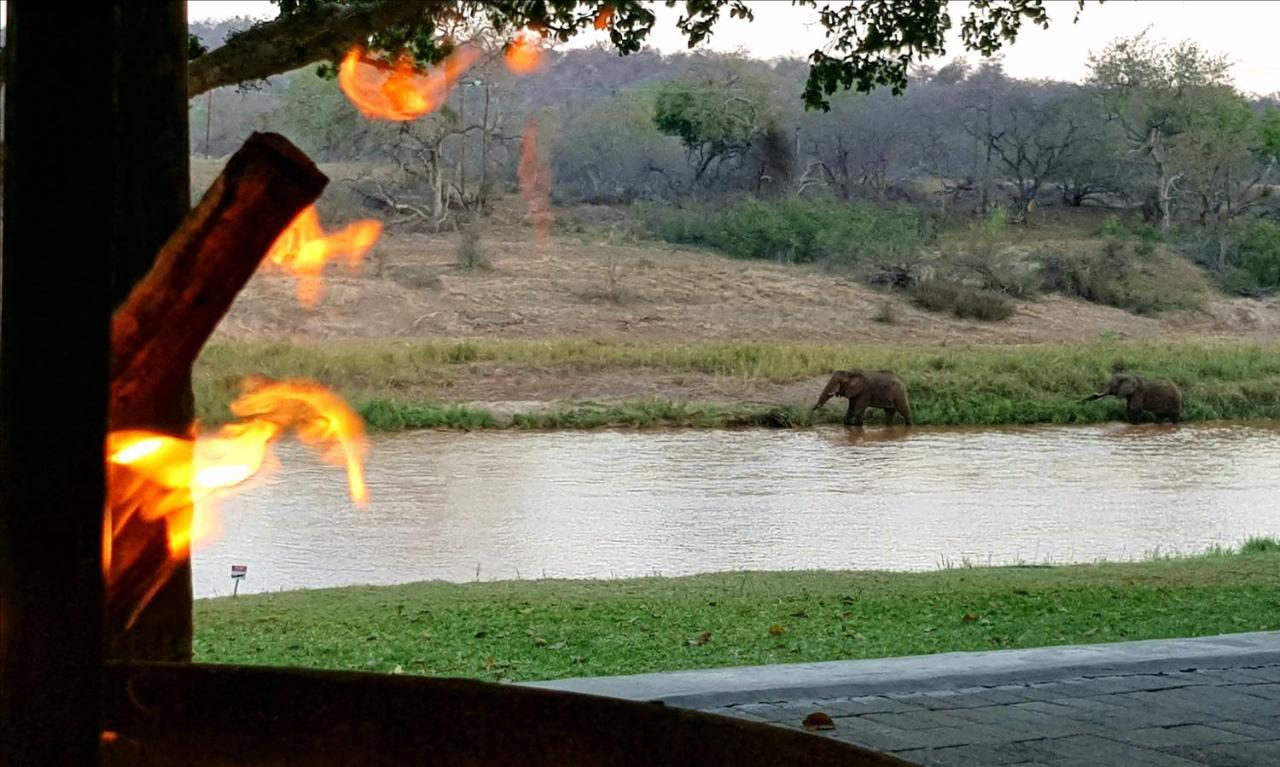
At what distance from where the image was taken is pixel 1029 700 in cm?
345

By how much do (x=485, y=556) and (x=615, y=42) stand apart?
527 centimetres

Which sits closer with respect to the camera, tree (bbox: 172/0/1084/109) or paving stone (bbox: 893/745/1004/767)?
paving stone (bbox: 893/745/1004/767)

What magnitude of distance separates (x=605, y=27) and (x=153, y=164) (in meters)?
2.98

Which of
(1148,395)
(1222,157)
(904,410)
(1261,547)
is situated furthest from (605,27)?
(1222,157)

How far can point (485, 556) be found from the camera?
9914 millimetres

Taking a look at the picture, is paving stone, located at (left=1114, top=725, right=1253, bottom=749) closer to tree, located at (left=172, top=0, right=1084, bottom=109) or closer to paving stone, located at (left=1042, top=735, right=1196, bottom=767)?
paving stone, located at (left=1042, top=735, right=1196, bottom=767)

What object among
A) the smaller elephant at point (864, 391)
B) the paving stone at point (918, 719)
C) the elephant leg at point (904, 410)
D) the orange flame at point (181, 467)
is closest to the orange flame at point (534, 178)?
the elephant leg at point (904, 410)

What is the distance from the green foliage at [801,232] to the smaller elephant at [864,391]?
723cm

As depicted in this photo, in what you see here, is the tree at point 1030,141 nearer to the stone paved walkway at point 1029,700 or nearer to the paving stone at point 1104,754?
the stone paved walkway at point 1029,700

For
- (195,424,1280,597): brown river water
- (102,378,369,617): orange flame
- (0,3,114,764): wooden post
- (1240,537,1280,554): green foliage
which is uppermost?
(0,3,114,764): wooden post

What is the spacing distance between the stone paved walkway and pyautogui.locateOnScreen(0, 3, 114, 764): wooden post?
2.21 meters

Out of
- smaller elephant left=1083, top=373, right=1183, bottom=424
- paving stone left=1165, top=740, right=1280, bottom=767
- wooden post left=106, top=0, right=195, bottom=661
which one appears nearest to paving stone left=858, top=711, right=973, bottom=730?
paving stone left=1165, top=740, right=1280, bottom=767

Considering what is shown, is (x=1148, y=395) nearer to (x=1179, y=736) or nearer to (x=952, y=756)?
(x=1179, y=736)

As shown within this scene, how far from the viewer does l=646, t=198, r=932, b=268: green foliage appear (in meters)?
24.3
